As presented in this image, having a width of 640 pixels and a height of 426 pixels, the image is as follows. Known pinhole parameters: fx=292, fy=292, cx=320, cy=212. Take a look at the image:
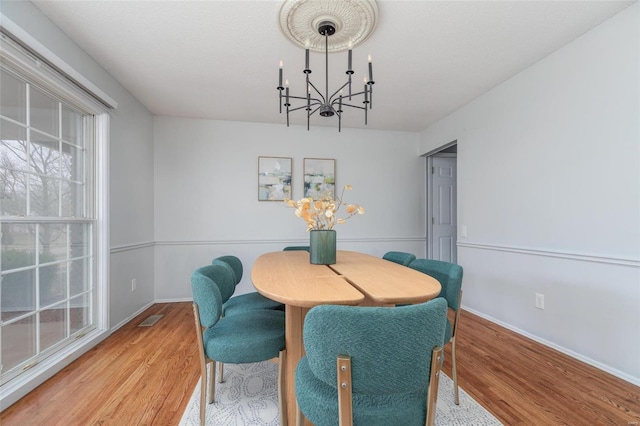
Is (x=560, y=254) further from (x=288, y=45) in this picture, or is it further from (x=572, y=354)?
(x=288, y=45)

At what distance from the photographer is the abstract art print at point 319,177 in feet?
13.3

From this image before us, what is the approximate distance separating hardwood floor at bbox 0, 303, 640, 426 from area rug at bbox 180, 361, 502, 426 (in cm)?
8

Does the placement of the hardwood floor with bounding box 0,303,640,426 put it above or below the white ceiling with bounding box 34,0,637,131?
below

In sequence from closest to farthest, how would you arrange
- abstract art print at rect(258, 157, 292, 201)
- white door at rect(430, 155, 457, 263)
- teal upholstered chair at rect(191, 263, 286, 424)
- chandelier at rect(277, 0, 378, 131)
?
teal upholstered chair at rect(191, 263, 286, 424), chandelier at rect(277, 0, 378, 131), abstract art print at rect(258, 157, 292, 201), white door at rect(430, 155, 457, 263)

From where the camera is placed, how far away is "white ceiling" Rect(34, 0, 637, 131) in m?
1.85

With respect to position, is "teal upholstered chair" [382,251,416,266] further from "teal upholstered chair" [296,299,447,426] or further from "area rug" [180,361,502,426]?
"teal upholstered chair" [296,299,447,426]

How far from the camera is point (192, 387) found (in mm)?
1826

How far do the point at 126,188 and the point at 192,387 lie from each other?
2.16 meters

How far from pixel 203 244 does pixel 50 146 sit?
6.57 ft

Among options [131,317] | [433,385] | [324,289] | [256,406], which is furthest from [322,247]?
[131,317]

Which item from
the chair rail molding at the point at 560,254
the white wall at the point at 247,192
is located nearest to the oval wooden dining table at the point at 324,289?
the chair rail molding at the point at 560,254

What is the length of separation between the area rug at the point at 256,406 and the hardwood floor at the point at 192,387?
0.25 ft

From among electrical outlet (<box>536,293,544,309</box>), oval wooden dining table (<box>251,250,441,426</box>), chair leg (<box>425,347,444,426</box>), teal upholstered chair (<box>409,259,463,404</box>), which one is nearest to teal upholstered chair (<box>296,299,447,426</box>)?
chair leg (<box>425,347,444,426</box>)

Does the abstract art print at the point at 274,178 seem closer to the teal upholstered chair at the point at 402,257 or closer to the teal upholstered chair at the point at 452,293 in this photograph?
the teal upholstered chair at the point at 402,257
